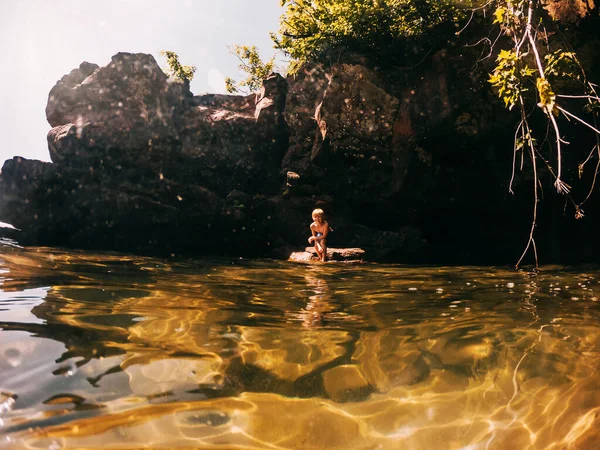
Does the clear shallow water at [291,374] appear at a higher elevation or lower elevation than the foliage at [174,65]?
lower

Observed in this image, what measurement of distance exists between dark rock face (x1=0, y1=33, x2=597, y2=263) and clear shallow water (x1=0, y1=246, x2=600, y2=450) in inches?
325

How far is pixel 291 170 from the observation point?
48.8ft

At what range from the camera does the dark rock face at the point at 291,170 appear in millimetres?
12648

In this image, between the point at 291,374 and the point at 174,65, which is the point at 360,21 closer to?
the point at 291,374

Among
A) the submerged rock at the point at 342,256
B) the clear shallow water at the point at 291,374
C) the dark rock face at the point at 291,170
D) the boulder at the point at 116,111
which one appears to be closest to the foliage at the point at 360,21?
the dark rock face at the point at 291,170

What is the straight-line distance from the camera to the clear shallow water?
172 centimetres

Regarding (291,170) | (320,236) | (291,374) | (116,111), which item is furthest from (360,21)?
(291,374)

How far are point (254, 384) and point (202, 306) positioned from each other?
1.81 meters

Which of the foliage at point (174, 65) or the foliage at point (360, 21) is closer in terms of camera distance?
the foliage at point (360, 21)

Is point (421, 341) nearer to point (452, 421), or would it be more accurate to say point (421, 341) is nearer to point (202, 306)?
point (452, 421)

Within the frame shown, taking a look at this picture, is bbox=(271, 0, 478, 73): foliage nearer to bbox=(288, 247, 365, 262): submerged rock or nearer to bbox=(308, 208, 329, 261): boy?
bbox=(308, 208, 329, 261): boy

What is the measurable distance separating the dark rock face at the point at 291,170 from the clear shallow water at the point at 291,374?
8261mm

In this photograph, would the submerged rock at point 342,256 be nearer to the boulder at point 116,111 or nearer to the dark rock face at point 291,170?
the dark rock face at point 291,170

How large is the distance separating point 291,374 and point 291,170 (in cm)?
1295
